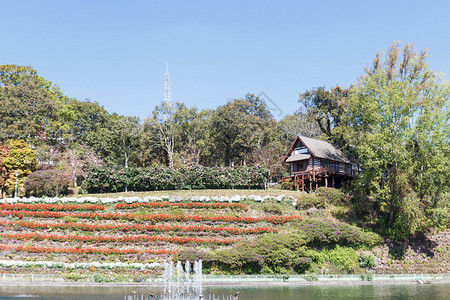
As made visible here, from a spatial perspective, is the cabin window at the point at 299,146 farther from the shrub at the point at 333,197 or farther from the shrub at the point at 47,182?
the shrub at the point at 47,182

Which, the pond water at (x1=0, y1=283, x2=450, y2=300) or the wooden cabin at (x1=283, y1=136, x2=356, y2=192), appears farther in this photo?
the wooden cabin at (x1=283, y1=136, x2=356, y2=192)

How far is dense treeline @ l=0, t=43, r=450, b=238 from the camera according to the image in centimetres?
3334

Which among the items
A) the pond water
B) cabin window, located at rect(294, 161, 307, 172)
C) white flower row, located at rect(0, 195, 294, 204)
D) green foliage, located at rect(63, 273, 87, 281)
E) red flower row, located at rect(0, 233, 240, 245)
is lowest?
the pond water

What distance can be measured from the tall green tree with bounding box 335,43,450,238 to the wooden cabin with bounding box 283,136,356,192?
7619 mm

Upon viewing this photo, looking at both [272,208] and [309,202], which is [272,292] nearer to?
[272,208]

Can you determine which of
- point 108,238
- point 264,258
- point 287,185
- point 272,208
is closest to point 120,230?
point 108,238

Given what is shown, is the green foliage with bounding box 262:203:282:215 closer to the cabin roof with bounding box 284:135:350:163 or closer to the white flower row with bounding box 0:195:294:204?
the white flower row with bounding box 0:195:294:204

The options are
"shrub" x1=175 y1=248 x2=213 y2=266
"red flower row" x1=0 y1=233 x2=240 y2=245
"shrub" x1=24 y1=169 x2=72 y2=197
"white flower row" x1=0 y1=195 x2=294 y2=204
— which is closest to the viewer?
"shrub" x1=175 y1=248 x2=213 y2=266

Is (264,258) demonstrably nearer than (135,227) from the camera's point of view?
Yes

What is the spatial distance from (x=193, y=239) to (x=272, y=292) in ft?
32.2

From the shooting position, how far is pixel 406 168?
3341cm

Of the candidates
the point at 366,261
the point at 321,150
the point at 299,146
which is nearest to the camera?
the point at 366,261

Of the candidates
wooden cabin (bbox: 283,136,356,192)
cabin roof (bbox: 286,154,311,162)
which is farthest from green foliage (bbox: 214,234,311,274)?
cabin roof (bbox: 286,154,311,162)

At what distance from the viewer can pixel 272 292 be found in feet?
75.5
